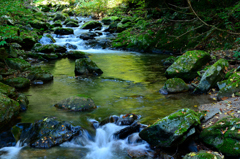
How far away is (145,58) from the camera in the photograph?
13.8 meters

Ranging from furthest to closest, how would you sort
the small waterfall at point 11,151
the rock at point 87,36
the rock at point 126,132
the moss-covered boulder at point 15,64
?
the rock at point 87,36 < the moss-covered boulder at point 15,64 < the rock at point 126,132 < the small waterfall at point 11,151

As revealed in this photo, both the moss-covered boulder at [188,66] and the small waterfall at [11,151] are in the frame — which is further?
the moss-covered boulder at [188,66]

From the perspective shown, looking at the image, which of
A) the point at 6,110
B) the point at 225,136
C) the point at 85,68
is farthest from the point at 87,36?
the point at 225,136

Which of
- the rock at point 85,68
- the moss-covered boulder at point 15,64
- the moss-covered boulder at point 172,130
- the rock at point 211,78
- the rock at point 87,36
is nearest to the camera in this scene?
the moss-covered boulder at point 172,130

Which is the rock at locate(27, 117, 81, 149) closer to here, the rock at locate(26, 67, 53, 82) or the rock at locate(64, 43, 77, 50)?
the rock at locate(26, 67, 53, 82)

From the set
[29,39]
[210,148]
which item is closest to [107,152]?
[210,148]

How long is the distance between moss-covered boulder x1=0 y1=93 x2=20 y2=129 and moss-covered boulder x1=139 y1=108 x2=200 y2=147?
3270 mm

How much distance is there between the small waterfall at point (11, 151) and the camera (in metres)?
4.10

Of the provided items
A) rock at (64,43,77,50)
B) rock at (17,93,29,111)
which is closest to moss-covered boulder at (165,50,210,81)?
rock at (17,93,29,111)

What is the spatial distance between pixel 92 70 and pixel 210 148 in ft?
23.5

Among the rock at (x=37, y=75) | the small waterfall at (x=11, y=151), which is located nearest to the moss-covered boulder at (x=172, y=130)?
the small waterfall at (x=11, y=151)

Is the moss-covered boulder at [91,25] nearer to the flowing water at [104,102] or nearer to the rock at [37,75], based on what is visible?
the flowing water at [104,102]

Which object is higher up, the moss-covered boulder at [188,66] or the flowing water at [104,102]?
the moss-covered boulder at [188,66]

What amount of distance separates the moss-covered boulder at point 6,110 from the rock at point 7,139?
0.78 ft
